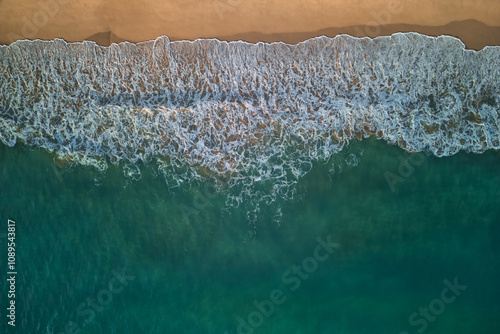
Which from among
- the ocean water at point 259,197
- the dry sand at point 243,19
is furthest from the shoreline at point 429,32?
the ocean water at point 259,197

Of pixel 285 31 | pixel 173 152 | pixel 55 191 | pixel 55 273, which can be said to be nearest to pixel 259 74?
pixel 285 31

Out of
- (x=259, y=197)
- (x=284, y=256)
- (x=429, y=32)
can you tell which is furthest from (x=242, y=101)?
(x=429, y=32)

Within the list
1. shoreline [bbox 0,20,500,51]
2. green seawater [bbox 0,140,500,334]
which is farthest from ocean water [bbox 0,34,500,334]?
shoreline [bbox 0,20,500,51]

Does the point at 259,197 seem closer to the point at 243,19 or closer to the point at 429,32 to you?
the point at 243,19

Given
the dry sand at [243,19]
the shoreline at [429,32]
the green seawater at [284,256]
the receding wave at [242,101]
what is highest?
the dry sand at [243,19]

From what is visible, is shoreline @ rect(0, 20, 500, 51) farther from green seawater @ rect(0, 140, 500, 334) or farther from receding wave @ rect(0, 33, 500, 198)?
green seawater @ rect(0, 140, 500, 334)

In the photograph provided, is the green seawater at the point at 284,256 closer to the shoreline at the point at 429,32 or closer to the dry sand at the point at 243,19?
the shoreline at the point at 429,32

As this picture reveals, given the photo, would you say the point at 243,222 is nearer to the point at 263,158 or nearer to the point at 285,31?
the point at 263,158
